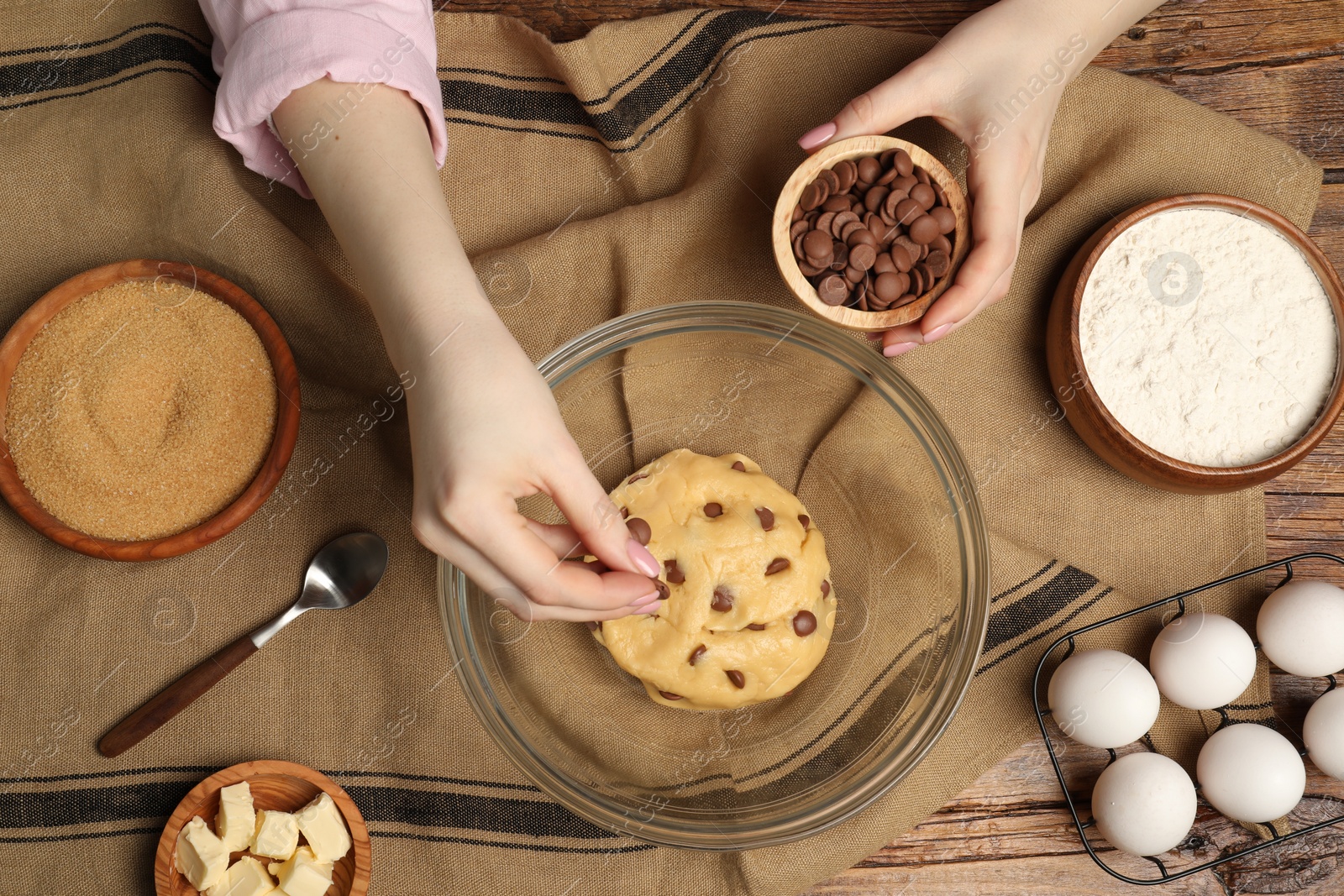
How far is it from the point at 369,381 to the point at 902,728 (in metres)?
0.95

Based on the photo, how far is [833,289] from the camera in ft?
3.80

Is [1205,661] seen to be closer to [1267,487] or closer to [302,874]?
[1267,487]

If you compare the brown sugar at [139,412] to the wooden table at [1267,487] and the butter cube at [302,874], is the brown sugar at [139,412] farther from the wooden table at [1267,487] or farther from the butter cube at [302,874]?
the wooden table at [1267,487]

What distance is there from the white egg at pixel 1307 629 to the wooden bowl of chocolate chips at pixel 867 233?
73 cm

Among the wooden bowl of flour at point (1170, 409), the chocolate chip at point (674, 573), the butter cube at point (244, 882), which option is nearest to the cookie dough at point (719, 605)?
the chocolate chip at point (674, 573)

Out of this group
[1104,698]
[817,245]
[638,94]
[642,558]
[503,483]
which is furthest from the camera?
[638,94]

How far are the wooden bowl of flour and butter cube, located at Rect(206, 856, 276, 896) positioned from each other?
134 cm

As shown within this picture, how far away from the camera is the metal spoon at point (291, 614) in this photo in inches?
48.9

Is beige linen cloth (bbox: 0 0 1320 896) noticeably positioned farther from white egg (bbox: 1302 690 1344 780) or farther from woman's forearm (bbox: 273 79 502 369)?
woman's forearm (bbox: 273 79 502 369)

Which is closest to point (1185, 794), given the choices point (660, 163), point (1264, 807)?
point (1264, 807)

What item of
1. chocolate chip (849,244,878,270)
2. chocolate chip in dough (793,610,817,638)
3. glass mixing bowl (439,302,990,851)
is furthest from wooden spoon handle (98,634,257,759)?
chocolate chip (849,244,878,270)

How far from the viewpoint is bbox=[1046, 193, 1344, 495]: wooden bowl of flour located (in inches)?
48.9

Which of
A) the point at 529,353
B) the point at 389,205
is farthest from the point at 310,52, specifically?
the point at 529,353

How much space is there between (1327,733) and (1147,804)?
1.02 feet
